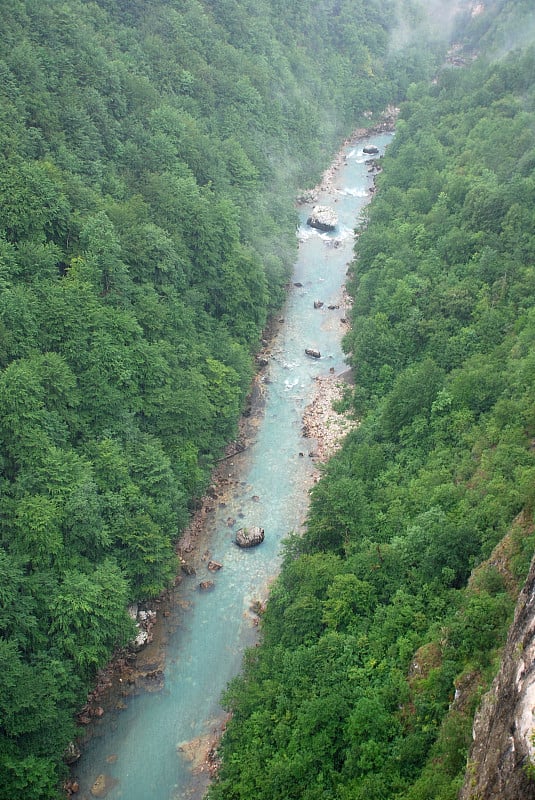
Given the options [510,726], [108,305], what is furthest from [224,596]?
[510,726]

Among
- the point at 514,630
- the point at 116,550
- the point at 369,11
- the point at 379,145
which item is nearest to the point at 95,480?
the point at 116,550

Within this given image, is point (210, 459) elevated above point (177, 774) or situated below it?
above

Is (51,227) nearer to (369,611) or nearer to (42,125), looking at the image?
(42,125)

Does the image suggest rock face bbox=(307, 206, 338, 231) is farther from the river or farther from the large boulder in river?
the large boulder in river

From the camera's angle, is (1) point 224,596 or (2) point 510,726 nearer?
(2) point 510,726

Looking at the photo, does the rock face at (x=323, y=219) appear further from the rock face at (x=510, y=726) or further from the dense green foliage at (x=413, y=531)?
the rock face at (x=510, y=726)

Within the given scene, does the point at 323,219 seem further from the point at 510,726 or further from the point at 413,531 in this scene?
the point at 510,726

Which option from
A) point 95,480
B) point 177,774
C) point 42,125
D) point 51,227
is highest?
point 42,125
